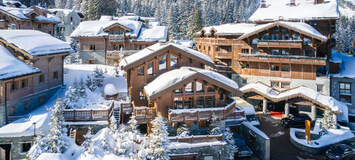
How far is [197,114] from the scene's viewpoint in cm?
2184

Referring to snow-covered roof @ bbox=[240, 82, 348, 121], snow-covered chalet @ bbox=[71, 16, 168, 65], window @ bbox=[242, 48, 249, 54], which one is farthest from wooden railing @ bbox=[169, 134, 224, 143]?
window @ bbox=[242, 48, 249, 54]

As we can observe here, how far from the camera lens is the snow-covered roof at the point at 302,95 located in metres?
33.2

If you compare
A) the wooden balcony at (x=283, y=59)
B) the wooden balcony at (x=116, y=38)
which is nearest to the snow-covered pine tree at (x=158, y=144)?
the wooden balcony at (x=283, y=59)

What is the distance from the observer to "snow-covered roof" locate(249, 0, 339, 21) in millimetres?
41125

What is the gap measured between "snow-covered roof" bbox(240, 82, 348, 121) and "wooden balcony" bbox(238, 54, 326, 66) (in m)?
3.58

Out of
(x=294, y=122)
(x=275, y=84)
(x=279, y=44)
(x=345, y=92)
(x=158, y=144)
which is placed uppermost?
(x=279, y=44)

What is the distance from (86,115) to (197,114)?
357 inches

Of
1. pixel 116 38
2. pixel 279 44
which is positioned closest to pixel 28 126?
pixel 116 38

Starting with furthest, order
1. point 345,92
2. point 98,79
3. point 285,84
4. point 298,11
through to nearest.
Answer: point 298,11, point 285,84, point 345,92, point 98,79

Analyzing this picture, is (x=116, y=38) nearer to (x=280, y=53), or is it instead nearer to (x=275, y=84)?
(x=280, y=53)

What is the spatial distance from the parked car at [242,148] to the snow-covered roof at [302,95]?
1255cm

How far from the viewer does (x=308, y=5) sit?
4534cm

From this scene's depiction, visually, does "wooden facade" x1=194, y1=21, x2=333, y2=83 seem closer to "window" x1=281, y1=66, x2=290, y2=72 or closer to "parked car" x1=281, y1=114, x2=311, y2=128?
"window" x1=281, y1=66, x2=290, y2=72

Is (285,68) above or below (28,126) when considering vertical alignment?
above
